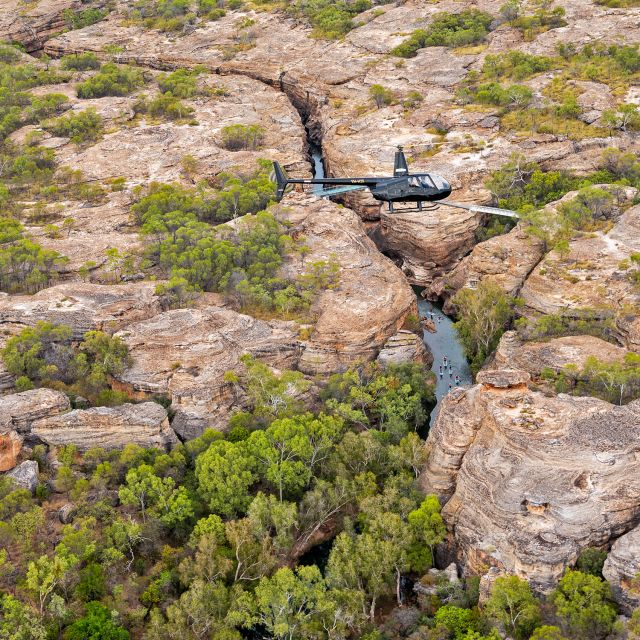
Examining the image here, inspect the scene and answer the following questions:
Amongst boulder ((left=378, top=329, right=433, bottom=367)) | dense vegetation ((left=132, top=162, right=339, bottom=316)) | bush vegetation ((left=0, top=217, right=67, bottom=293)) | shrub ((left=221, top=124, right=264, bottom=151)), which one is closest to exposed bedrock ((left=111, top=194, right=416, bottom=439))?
boulder ((left=378, top=329, right=433, bottom=367))

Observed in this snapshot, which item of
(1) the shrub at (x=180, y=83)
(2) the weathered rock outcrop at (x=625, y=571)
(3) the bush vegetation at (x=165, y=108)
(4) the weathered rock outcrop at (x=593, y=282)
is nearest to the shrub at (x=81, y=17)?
(1) the shrub at (x=180, y=83)

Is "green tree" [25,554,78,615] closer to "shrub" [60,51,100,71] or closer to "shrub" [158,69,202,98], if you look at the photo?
"shrub" [158,69,202,98]

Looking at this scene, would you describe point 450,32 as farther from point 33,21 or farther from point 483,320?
point 33,21

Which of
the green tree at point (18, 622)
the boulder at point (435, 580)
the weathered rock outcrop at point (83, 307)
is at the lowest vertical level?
the boulder at point (435, 580)

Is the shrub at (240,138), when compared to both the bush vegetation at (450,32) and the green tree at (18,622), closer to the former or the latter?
the bush vegetation at (450,32)

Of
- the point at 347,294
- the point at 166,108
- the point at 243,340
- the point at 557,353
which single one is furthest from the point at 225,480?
the point at 166,108

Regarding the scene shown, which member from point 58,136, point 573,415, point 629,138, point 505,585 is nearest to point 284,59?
point 58,136
